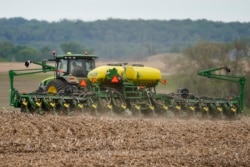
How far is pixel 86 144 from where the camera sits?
13656 millimetres

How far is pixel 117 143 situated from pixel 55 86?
8851 mm

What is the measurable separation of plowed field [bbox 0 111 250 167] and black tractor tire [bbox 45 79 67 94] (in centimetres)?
337

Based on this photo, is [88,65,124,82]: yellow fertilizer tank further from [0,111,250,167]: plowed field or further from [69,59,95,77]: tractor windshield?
[0,111,250,167]: plowed field

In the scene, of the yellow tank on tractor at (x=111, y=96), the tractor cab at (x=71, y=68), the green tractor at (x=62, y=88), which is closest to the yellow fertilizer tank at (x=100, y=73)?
the yellow tank on tractor at (x=111, y=96)

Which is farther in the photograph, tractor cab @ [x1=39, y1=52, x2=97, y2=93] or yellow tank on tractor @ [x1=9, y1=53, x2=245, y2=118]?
tractor cab @ [x1=39, y1=52, x2=97, y2=93]

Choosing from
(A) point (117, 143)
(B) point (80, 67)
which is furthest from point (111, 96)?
(A) point (117, 143)

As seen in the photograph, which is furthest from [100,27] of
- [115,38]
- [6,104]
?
[6,104]

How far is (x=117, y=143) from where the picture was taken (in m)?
13.9

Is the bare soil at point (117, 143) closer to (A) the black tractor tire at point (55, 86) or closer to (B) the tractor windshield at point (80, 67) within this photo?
A: (A) the black tractor tire at point (55, 86)

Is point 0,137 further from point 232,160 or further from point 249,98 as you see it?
point 249,98

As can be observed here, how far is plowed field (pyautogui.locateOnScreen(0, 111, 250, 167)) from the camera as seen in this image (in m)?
11.5

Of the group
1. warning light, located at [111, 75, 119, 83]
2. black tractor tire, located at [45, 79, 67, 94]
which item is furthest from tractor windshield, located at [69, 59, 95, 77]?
warning light, located at [111, 75, 119, 83]

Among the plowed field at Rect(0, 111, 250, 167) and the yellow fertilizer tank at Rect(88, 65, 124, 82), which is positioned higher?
the yellow fertilizer tank at Rect(88, 65, 124, 82)

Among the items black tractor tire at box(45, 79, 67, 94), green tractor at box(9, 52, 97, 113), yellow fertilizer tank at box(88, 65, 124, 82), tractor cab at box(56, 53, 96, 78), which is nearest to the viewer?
green tractor at box(9, 52, 97, 113)
